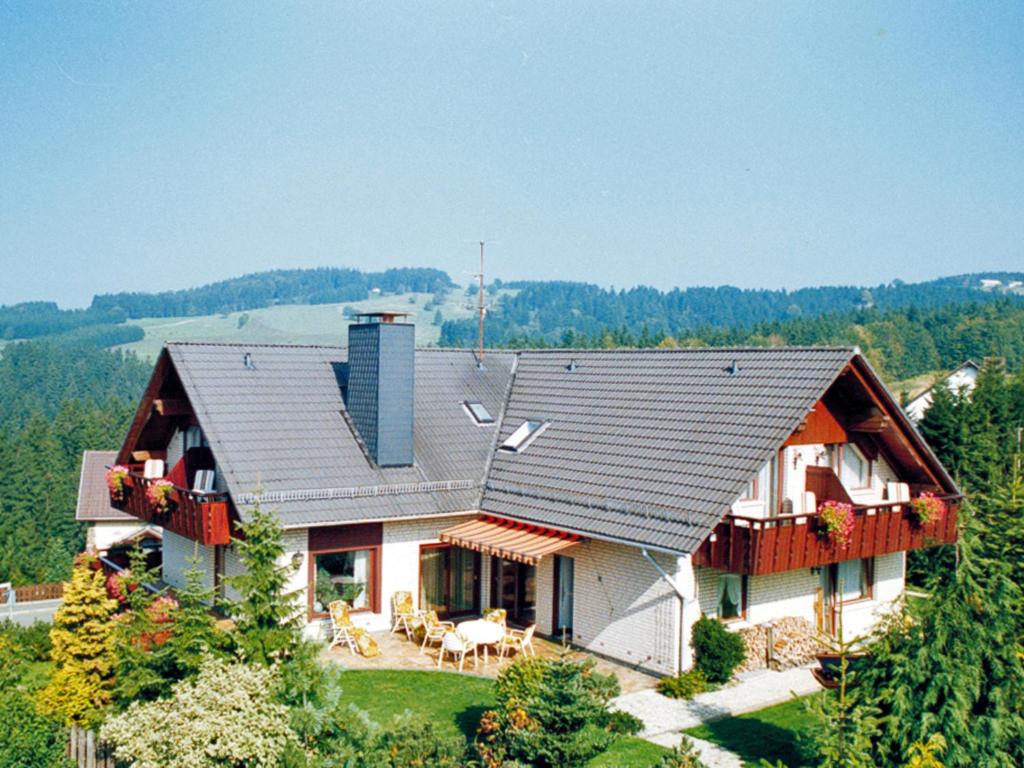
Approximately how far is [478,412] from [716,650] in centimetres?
1075

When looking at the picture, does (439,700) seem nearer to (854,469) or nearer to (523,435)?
(523,435)

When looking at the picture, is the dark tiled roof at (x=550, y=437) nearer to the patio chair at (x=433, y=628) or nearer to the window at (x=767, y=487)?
the window at (x=767, y=487)

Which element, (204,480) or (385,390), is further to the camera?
(385,390)

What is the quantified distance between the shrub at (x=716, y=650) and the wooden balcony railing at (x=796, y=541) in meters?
1.32

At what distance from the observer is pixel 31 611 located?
43969 mm

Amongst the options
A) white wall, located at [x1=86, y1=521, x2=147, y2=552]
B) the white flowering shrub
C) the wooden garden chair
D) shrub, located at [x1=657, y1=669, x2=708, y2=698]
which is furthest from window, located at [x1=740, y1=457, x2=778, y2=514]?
white wall, located at [x1=86, y1=521, x2=147, y2=552]

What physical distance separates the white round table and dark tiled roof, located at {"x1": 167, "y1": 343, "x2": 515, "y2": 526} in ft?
11.5

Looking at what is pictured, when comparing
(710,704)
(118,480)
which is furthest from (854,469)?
(118,480)

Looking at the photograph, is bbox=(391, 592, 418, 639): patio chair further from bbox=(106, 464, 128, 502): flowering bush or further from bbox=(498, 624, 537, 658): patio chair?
bbox=(106, 464, 128, 502): flowering bush

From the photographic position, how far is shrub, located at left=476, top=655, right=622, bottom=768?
1434 cm

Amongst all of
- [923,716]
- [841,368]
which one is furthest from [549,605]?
[923,716]

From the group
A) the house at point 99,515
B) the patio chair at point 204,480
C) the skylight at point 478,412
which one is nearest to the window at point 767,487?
the skylight at point 478,412

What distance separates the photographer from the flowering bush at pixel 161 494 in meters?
24.5

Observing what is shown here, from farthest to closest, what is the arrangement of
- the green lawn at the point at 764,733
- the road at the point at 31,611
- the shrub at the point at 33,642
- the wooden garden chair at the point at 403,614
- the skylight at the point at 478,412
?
the road at the point at 31,611 → the skylight at the point at 478,412 → the shrub at the point at 33,642 → the wooden garden chair at the point at 403,614 → the green lawn at the point at 764,733
